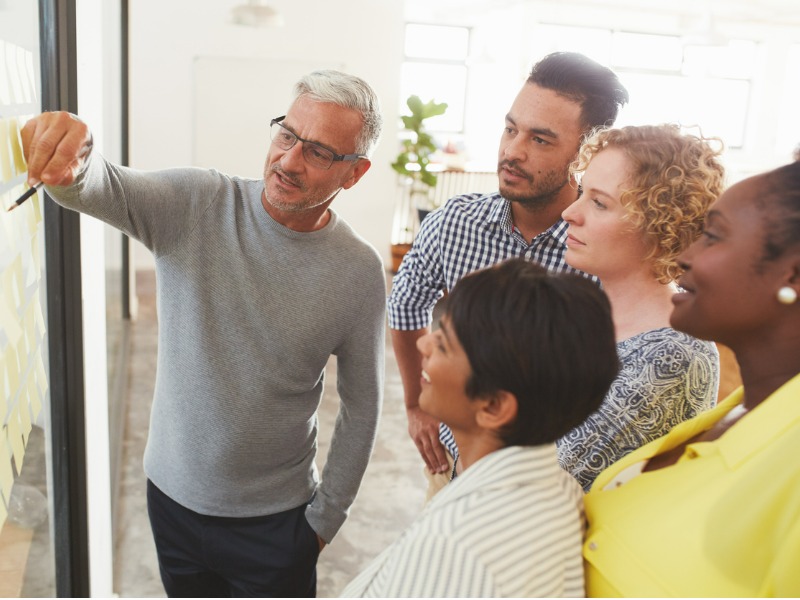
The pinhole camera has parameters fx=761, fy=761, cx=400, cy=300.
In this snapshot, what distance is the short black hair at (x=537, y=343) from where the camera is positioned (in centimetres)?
85

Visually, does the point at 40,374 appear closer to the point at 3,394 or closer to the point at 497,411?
the point at 3,394

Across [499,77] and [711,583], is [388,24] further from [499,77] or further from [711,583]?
[711,583]

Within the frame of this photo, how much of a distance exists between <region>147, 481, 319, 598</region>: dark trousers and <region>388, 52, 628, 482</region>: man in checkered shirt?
415mm

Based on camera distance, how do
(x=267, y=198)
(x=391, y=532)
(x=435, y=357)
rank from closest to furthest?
(x=435, y=357), (x=267, y=198), (x=391, y=532)

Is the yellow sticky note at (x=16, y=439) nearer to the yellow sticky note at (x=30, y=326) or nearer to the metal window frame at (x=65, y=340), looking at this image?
the yellow sticky note at (x=30, y=326)

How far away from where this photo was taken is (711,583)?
2.58 feet

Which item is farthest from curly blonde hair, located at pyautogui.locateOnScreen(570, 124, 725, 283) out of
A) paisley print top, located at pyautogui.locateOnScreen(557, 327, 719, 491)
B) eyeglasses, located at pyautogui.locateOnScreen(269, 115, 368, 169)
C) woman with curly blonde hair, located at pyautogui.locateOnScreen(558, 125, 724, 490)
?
eyeglasses, located at pyautogui.locateOnScreen(269, 115, 368, 169)

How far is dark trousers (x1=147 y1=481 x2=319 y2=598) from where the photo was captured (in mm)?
1677

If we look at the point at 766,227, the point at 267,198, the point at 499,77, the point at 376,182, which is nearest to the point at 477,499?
the point at 766,227

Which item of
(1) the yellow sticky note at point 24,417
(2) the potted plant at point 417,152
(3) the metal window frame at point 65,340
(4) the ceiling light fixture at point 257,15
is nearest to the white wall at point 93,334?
(3) the metal window frame at point 65,340

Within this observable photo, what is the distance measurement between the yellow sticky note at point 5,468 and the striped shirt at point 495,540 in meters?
0.53

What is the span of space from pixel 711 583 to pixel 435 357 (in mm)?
383

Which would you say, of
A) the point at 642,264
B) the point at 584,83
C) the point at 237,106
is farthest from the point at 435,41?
the point at 642,264

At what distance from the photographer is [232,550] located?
1.69 meters
